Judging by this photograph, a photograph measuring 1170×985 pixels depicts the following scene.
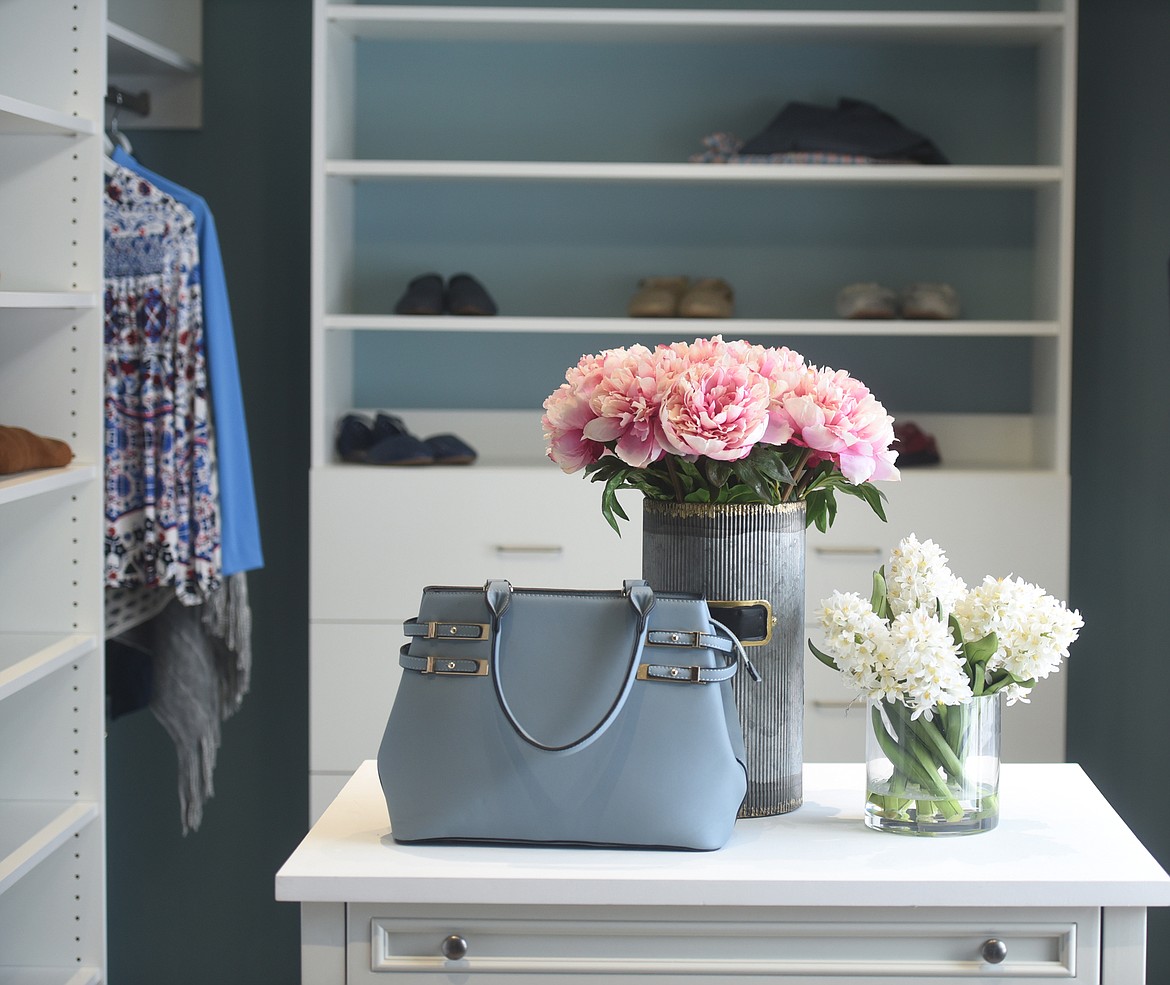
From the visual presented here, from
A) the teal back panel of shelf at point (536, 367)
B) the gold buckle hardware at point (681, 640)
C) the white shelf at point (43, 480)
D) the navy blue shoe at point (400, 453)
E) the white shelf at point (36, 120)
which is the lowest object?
the gold buckle hardware at point (681, 640)

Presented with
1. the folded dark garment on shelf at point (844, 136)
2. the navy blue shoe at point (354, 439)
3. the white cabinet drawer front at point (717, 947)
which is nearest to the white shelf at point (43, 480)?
the navy blue shoe at point (354, 439)

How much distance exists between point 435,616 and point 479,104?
211cm

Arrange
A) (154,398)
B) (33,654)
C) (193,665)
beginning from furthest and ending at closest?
(193,665)
(154,398)
(33,654)

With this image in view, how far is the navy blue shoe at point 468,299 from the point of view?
2660 millimetres

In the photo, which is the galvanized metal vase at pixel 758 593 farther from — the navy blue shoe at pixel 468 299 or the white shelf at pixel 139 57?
the white shelf at pixel 139 57

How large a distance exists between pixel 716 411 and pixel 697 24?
5.91 ft

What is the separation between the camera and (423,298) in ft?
8.72

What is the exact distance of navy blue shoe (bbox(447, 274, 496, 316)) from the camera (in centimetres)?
266

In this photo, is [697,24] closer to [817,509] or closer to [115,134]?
[115,134]

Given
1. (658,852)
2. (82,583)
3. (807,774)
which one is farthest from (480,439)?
(658,852)

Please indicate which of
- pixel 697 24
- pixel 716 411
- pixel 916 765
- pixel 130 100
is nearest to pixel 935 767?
pixel 916 765

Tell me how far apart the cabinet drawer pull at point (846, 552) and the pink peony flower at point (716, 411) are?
5.04 ft

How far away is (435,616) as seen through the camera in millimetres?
1022

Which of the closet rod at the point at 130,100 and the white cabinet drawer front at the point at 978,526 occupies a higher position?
the closet rod at the point at 130,100
